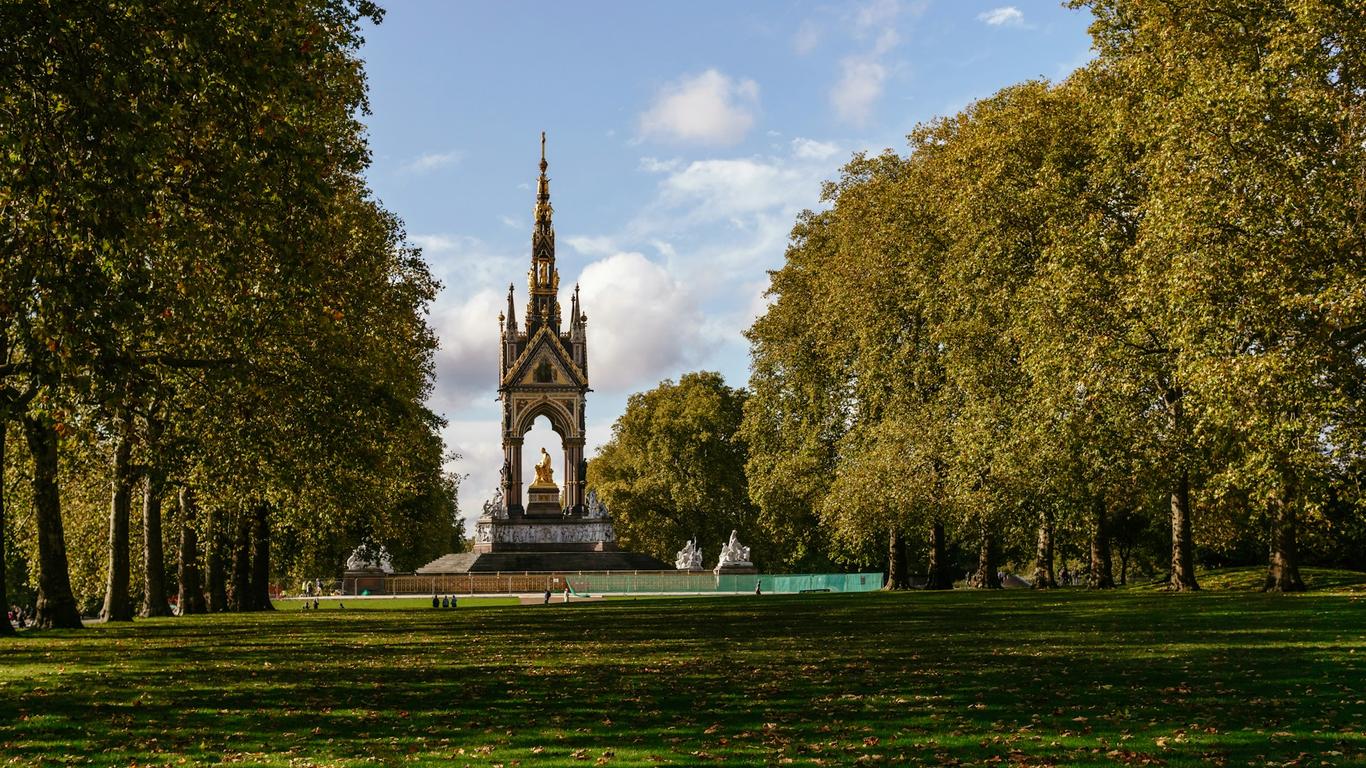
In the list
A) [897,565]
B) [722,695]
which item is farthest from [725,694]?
[897,565]

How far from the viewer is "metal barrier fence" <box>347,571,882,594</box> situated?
55.6 m

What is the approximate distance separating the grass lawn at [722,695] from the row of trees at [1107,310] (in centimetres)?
501

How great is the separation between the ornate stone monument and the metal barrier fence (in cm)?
699

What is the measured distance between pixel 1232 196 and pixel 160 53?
18.7 metres

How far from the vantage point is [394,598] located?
55.0 metres

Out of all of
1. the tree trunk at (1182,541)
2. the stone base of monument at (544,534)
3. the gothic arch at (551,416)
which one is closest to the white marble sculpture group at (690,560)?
the stone base of monument at (544,534)

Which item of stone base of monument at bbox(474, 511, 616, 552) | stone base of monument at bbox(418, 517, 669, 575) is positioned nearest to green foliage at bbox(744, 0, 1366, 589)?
stone base of monument at bbox(418, 517, 669, 575)

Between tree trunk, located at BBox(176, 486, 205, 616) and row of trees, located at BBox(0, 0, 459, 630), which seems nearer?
row of trees, located at BBox(0, 0, 459, 630)

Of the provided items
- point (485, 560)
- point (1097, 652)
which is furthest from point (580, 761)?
point (485, 560)

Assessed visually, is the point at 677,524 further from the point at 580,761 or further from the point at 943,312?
the point at 580,761

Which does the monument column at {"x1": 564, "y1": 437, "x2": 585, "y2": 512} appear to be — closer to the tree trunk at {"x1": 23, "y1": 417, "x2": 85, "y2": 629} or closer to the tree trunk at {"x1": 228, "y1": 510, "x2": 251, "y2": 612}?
the tree trunk at {"x1": 228, "y1": 510, "x2": 251, "y2": 612}

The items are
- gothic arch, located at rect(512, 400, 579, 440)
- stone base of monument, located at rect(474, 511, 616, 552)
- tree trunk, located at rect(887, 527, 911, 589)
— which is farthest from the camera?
gothic arch, located at rect(512, 400, 579, 440)

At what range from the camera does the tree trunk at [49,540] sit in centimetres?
2486

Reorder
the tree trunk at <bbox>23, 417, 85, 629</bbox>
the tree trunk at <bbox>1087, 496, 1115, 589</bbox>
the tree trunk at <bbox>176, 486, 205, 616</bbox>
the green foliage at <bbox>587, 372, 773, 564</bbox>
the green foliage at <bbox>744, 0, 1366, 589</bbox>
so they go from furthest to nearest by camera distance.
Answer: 1. the green foliage at <bbox>587, 372, 773, 564</bbox>
2. the tree trunk at <bbox>1087, 496, 1115, 589</bbox>
3. the tree trunk at <bbox>176, 486, 205, 616</bbox>
4. the tree trunk at <bbox>23, 417, 85, 629</bbox>
5. the green foliage at <bbox>744, 0, 1366, 589</bbox>
